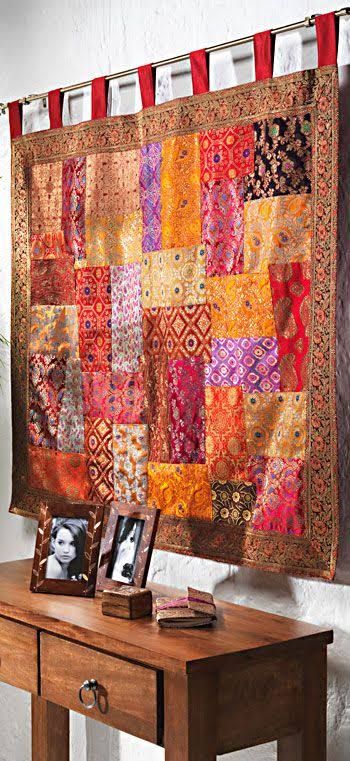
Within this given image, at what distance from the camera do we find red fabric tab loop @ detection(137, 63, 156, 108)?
2.83 m

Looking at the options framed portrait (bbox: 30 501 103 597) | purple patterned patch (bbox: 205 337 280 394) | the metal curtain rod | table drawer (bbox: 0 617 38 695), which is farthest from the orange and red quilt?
table drawer (bbox: 0 617 38 695)

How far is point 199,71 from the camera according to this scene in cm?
268

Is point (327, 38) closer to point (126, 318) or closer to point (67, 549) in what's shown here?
point (126, 318)

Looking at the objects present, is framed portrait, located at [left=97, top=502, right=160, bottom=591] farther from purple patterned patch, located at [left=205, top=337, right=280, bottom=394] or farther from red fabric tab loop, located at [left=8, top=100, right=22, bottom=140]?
red fabric tab loop, located at [left=8, top=100, right=22, bottom=140]

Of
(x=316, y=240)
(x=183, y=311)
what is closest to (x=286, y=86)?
(x=316, y=240)

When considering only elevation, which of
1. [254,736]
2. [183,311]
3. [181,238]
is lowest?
[254,736]

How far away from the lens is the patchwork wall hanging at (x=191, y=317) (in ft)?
7.91

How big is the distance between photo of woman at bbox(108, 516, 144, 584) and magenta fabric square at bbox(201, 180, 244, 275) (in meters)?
0.65

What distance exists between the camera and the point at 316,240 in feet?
7.82

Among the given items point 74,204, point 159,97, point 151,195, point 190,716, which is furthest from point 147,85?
point 190,716

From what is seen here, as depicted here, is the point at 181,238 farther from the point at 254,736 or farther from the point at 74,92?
the point at 254,736

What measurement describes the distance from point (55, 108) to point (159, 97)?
1.40ft

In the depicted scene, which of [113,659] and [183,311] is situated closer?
[113,659]

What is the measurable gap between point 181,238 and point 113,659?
1076 millimetres
